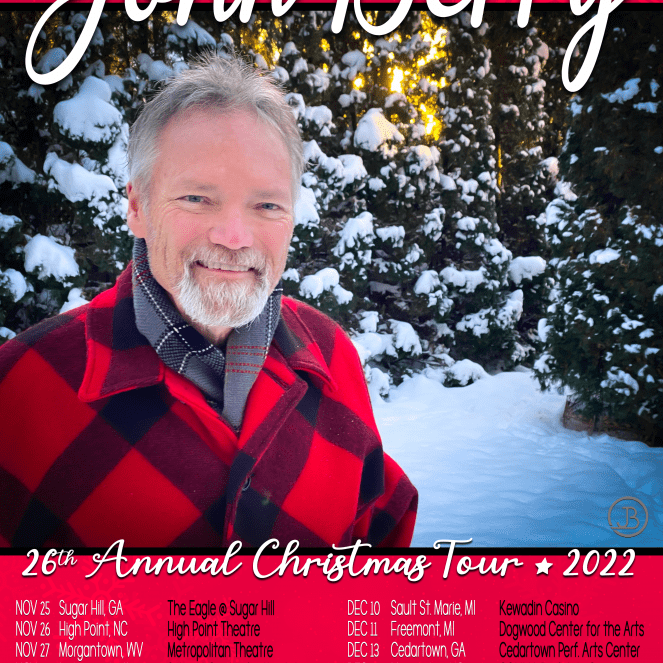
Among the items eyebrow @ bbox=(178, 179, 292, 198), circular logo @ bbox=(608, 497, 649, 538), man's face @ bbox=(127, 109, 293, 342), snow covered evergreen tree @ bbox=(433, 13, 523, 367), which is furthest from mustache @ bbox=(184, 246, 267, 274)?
snow covered evergreen tree @ bbox=(433, 13, 523, 367)

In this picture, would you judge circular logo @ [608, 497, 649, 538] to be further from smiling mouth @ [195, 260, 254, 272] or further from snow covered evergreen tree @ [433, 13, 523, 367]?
snow covered evergreen tree @ [433, 13, 523, 367]

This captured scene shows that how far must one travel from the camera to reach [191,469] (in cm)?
122

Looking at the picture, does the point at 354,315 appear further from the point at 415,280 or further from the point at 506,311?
the point at 506,311

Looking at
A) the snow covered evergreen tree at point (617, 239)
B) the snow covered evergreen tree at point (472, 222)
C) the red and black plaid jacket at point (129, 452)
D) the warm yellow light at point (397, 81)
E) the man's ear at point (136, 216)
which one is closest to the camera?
the red and black plaid jacket at point (129, 452)

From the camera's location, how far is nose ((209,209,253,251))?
1.21 metres

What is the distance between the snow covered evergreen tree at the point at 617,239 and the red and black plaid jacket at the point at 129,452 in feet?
14.4

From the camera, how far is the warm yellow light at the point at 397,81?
746 cm

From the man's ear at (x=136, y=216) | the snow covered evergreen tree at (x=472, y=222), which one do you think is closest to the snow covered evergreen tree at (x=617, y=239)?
the snow covered evergreen tree at (x=472, y=222)

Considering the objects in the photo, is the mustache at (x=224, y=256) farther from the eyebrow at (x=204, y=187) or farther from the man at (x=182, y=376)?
the eyebrow at (x=204, y=187)

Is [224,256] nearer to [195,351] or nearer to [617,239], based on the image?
[195,351]

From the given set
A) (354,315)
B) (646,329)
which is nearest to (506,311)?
(354,315)

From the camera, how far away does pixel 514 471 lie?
167 inches

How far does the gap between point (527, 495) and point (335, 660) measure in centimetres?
295

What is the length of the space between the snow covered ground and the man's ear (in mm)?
1985
